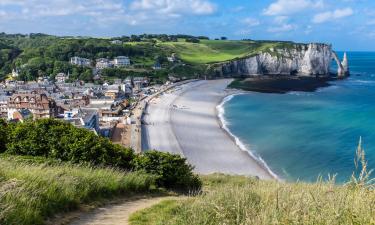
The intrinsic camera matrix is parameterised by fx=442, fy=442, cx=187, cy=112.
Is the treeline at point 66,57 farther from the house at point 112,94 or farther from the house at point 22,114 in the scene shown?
the house at point 22,114

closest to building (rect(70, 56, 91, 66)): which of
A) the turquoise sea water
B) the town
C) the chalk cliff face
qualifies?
the town

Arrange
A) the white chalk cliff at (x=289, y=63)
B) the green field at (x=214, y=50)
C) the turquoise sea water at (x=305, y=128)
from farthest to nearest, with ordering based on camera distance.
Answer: the green field at (x=214, y=50) < the white chalk cliff at (x=289, y=63) < the turquoise sea water at (x=305, y=128)

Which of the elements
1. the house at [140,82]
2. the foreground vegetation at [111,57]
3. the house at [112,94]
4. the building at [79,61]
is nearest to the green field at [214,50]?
the foreground vegetation at [111,57]

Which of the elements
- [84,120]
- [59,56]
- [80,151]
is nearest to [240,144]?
[84,120]

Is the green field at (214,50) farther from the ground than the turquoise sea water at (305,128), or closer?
farther from the ground

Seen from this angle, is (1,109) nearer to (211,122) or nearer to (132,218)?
(211,122)

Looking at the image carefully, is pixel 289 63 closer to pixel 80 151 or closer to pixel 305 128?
pixel 305 128

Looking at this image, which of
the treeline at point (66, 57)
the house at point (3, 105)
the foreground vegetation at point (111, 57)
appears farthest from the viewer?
the foreground vegetation at point (111, 57)

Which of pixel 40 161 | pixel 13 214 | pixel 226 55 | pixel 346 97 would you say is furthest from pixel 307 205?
pixel 226 55

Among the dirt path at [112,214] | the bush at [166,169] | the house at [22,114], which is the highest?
the dirt path at [112,214]
